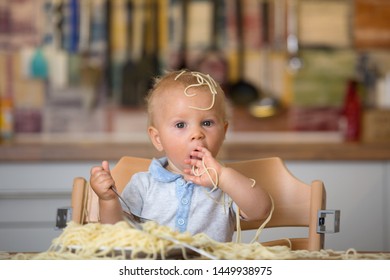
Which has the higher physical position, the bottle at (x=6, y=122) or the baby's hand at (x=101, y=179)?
the baby's hand at (x=101, y=179)

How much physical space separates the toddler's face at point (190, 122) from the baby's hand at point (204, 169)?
0.03m

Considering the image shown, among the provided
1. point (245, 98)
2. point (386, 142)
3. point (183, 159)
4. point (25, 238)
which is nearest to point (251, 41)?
point (245, 98)

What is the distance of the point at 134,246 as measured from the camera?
0.91 m

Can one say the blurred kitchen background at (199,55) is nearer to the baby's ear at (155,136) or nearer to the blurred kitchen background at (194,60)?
the blurred kitchen background at (194,60)

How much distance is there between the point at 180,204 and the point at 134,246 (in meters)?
0.47

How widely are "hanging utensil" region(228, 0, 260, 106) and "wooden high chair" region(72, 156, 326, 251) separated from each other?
4.86 ft

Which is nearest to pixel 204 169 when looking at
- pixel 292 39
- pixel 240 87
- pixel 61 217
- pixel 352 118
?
pixel 61 217

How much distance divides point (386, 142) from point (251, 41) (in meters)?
0.75

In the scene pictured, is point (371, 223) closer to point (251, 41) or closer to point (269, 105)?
point (269, 105)

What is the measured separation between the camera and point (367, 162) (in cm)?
259

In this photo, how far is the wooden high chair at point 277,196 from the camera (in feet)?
4.75

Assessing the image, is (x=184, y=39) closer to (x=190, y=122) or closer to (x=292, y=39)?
(x=292, y=39)

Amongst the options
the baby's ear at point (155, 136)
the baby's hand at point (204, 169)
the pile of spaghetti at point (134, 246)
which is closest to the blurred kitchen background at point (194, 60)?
the baby's ear at point (155, 136)
